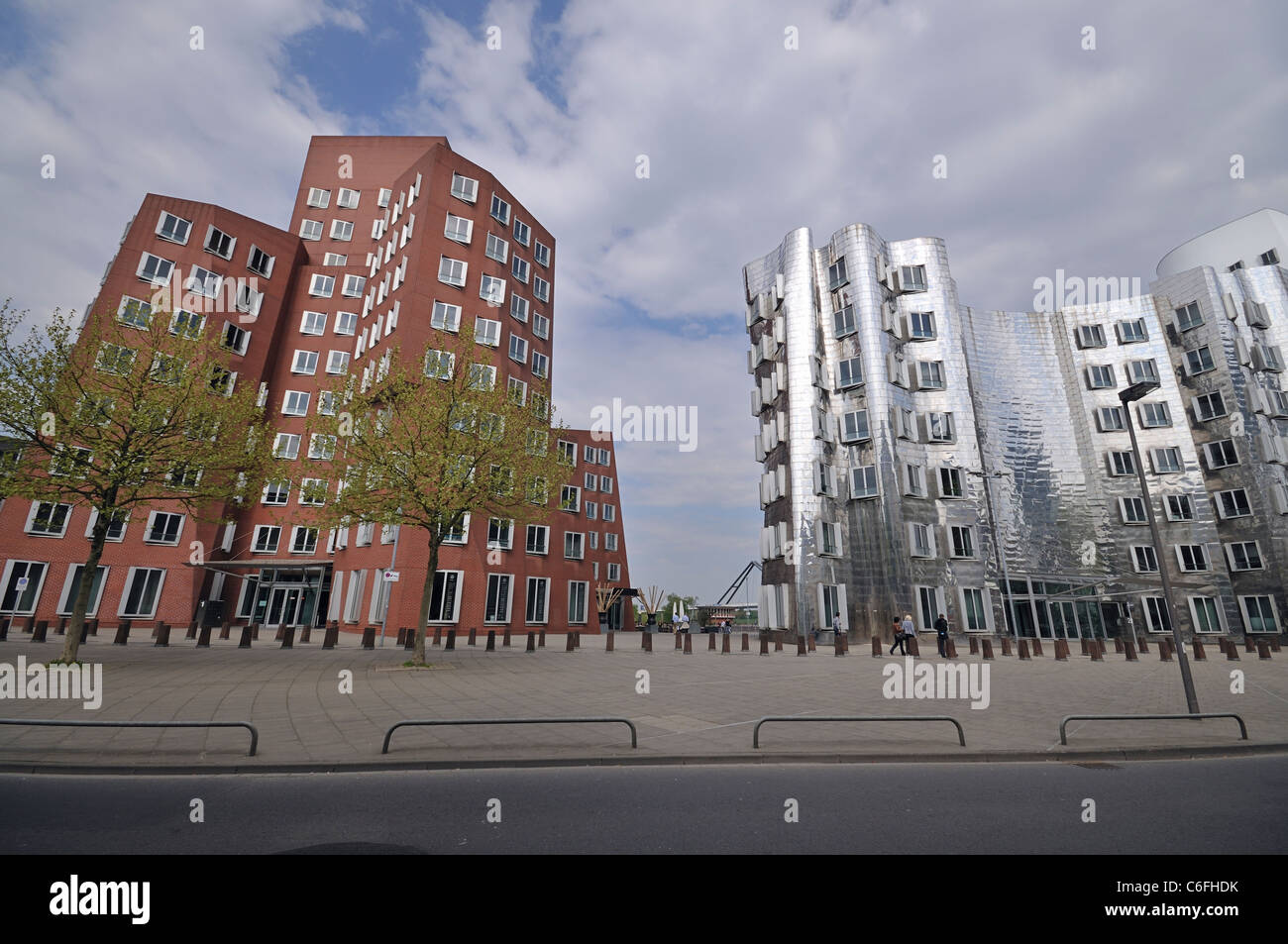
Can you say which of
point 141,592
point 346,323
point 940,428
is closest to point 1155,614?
point 940,428

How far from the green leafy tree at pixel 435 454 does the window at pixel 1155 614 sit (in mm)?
41116

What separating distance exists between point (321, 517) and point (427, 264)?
75.5 ft

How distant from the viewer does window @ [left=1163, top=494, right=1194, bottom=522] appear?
38656mm

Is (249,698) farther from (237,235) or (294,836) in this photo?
(237,235)

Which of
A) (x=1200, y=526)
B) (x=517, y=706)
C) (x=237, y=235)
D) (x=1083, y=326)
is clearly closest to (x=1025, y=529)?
(x=1200, y=526)

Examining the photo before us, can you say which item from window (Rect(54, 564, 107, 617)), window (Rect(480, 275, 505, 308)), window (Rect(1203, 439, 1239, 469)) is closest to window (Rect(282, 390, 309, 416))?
window (Rect(54, 564, 107, 617))

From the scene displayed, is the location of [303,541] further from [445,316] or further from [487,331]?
[487,331]

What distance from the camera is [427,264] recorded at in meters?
36.0

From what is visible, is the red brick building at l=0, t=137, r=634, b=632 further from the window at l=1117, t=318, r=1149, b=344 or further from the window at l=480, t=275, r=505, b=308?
the window at l=1117, t=318, r=1149, b=344

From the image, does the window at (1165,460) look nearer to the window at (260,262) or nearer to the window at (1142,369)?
the window at (1142,369)

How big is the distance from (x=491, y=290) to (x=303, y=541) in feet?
69.7

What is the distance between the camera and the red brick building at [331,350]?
3103 cm

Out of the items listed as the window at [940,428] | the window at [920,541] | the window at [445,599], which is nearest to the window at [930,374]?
the window at [940,428]

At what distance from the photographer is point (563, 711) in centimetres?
1048
